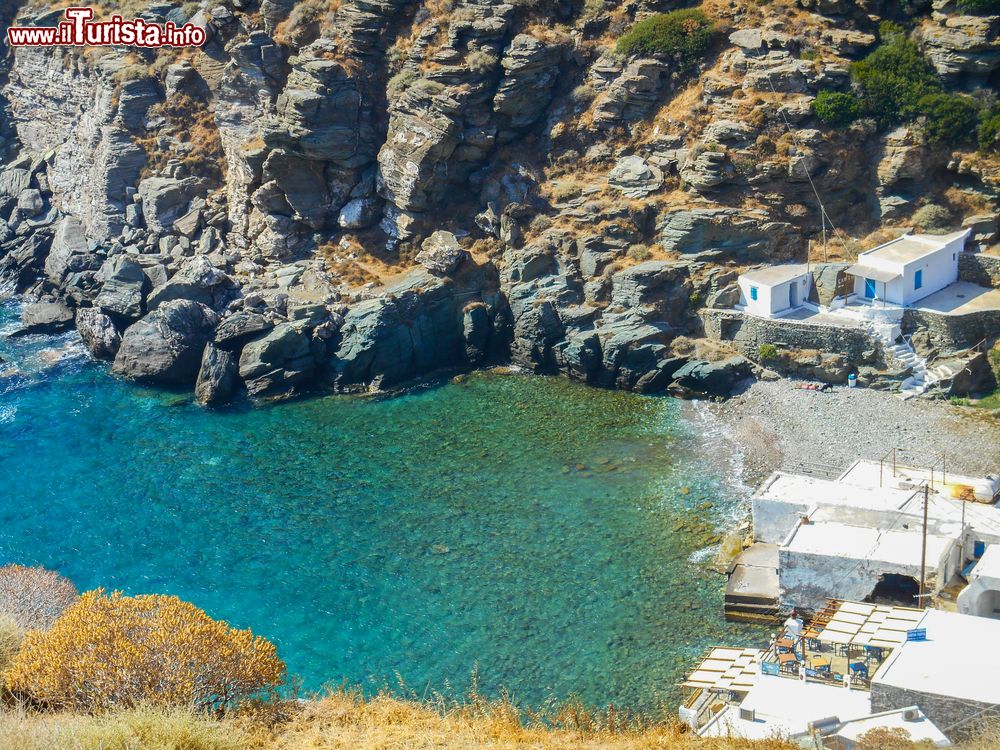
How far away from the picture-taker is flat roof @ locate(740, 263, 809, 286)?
45.6 metres

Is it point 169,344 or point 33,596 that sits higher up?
point 169,344

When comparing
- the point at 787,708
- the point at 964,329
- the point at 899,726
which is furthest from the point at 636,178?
the point at 899,726

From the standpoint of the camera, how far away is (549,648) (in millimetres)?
31828

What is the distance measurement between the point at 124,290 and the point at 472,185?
1625 cm

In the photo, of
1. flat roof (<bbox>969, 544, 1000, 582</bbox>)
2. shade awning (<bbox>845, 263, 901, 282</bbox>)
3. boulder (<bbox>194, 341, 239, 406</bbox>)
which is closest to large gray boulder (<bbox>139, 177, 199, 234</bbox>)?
boulder (<bbox>194, 341, 239, 406</bbox>)

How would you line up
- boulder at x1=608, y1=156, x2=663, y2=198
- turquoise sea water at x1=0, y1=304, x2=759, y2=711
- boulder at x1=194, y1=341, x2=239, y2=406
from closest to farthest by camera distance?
turquoise sea water at x1=0, y1=304, x2=759, y2=711 → boulder at x1=194, y1=341, x2=239, y2=406 → boulder at x1=608, y1=156, x2=663, y2=198

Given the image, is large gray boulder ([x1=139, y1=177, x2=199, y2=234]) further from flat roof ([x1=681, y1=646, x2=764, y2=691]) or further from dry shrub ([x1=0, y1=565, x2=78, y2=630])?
flat roof ([x1=681, y1=646, x2=764, y2=691])

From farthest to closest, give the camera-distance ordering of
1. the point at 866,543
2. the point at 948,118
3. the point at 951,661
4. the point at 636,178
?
the point at 636,178, the point at 948,118, the point at 866,543, the point at 951,661

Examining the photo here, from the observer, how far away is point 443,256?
5012cm

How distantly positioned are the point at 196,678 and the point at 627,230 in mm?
31480

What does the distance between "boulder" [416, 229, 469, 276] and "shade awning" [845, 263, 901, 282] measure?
626 inches

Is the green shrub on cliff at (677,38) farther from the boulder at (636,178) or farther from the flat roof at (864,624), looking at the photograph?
the flat roof at (864,624)

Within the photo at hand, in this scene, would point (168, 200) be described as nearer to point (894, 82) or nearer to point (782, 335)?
point (782, 335)

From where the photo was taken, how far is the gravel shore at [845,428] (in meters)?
39.0
